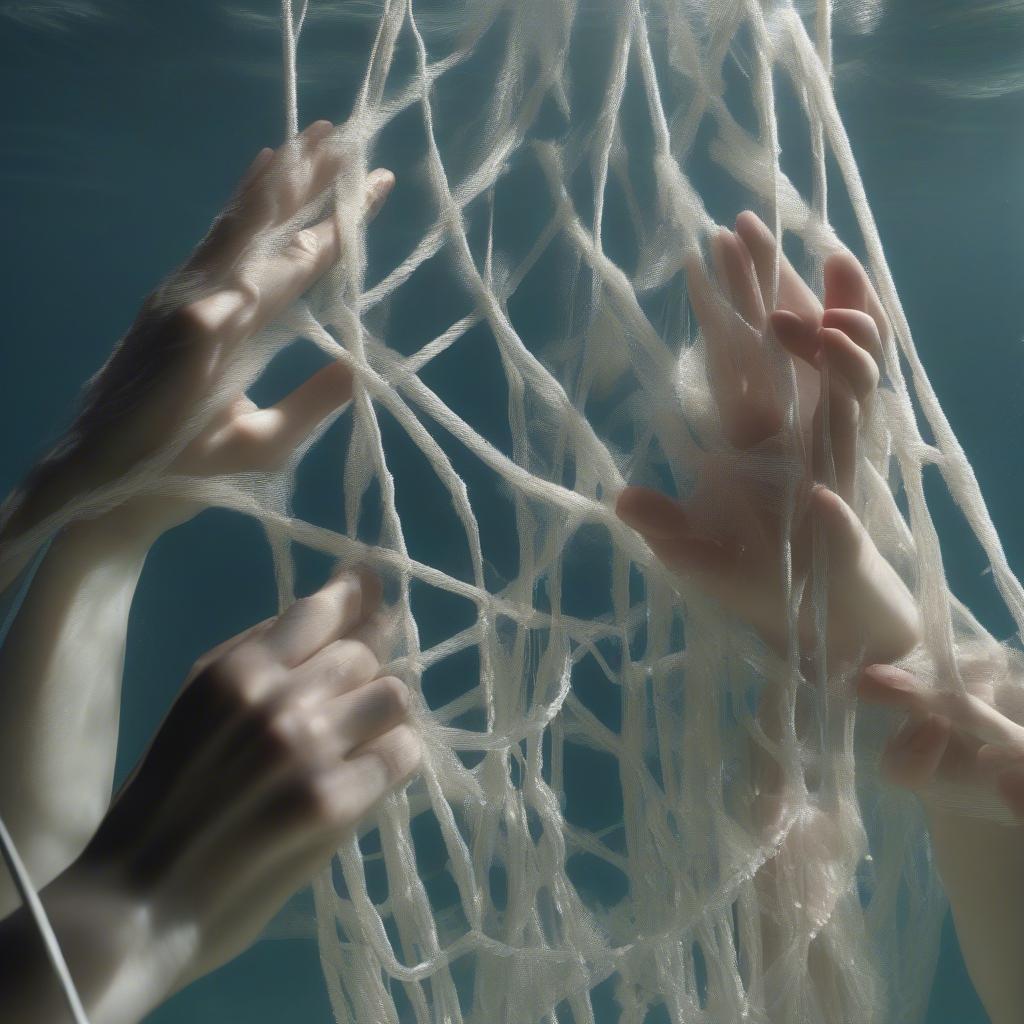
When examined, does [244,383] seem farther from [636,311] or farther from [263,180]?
[636,311]

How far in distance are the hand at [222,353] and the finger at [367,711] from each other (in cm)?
18

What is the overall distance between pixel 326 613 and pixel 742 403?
28 cm

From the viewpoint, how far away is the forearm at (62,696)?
58 cm

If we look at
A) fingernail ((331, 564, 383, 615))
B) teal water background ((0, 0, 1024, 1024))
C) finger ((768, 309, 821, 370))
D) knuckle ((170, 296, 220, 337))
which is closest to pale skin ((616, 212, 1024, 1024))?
finger ((768, 309, 821, 370))

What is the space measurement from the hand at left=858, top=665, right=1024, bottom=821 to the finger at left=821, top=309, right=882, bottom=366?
201mm

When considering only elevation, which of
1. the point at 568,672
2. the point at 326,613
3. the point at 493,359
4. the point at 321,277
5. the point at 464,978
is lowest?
the point at 464,978

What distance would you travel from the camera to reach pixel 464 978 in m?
0.80

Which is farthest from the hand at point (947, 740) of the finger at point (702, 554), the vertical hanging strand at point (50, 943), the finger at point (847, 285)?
the vertical hanging strand at point (50, 943)

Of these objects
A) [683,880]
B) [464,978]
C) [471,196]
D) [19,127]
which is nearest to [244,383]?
[471,196]

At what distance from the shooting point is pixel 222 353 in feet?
1.79

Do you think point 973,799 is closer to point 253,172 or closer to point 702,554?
point 702,554

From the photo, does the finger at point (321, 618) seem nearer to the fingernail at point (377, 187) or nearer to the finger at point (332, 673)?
the finger at point (332, 673)

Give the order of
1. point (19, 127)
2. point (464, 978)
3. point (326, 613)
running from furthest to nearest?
point (19, 127) → point (464, 978) → point (326, 613)

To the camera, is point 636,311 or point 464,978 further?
point 464,978
